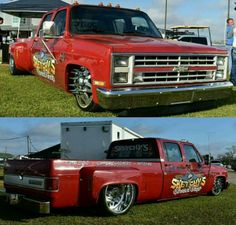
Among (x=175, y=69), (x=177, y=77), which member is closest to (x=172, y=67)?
(x=175, y=69)

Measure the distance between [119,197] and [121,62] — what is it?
76.6 inches

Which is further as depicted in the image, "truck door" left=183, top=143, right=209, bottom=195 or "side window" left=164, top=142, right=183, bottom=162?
"truck door" left=183, top=143, right=209, bottom=195

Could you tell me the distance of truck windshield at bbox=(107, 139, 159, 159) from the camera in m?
6.61

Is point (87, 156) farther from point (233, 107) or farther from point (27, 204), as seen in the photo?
point (27, 204)

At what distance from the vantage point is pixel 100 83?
5738 millimetres

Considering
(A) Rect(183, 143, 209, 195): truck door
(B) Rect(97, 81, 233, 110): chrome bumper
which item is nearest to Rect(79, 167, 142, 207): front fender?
(B) Rect(97, 81, 233, 110): chrome bumper

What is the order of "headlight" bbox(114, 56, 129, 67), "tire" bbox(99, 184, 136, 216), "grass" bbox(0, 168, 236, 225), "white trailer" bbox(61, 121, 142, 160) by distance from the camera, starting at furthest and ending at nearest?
1. "white trailer" bbox(61, 121, 142, 160)
2. "headlight" bbox(114, 56, 129, 67)
3. "tire" bbox(99, 184, 136, 216)
4. "grass" bbox(0, 168, 236, 225)

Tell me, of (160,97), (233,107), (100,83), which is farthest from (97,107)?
(233,107)

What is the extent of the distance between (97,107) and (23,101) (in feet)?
5.47

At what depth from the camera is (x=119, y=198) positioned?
5.55 metres

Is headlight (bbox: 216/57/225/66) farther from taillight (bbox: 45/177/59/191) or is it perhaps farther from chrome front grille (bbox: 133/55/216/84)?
taillight (bbox: 45/177/59/191)

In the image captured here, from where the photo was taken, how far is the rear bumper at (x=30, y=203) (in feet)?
15.3

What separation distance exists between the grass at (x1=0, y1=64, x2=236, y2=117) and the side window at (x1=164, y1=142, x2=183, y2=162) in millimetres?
561

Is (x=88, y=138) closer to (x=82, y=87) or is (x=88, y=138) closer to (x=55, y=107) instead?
(x=55, y=107)
